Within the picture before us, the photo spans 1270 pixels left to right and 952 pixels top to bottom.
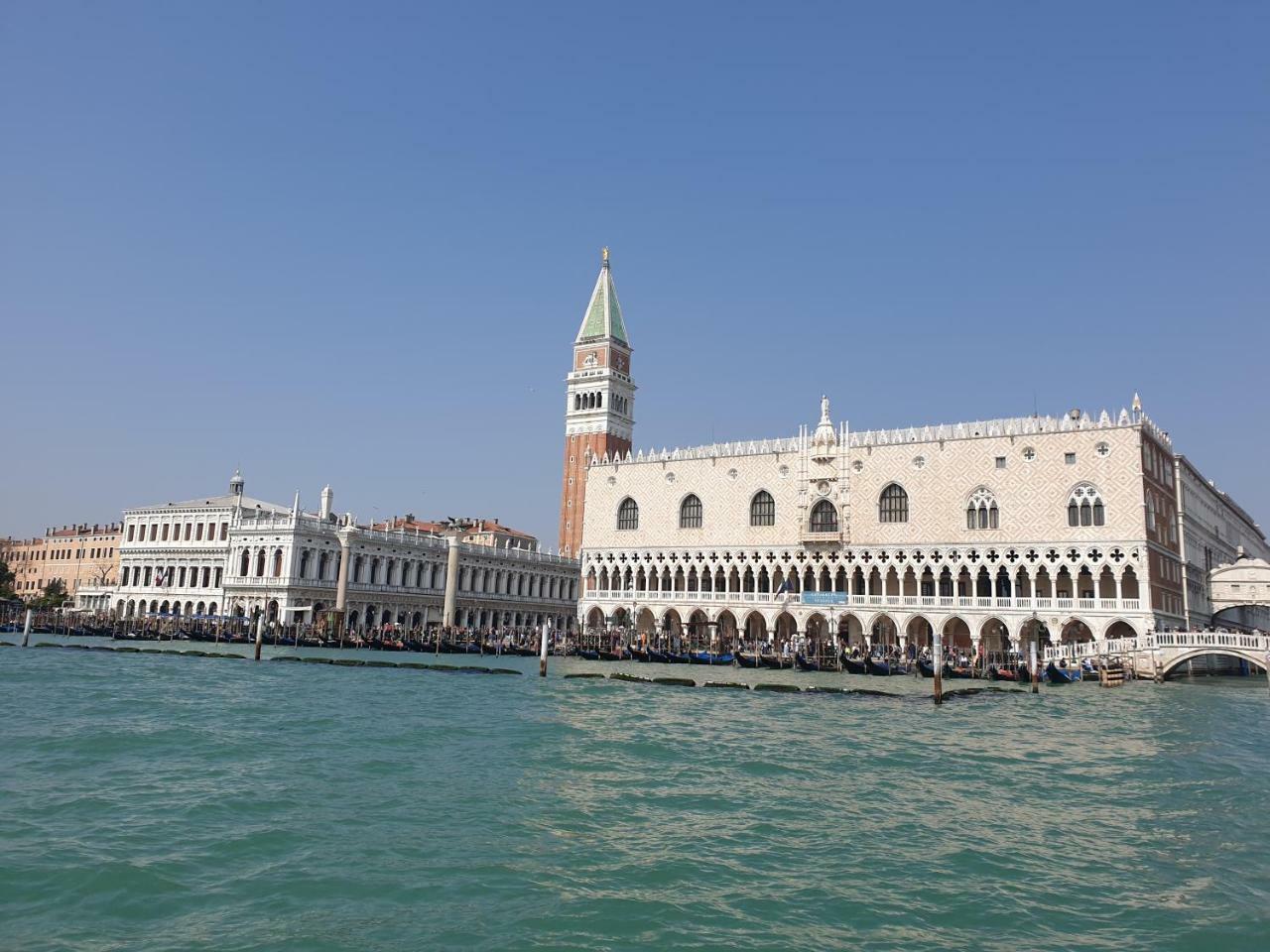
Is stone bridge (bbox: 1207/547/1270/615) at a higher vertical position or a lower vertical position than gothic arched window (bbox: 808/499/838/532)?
lower

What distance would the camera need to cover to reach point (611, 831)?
1011 centimetres

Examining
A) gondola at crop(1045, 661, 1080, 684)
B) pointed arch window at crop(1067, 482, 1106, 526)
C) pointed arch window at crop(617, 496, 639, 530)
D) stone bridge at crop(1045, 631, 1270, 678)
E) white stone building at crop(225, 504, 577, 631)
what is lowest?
gondola at crop(1045, 661, 1080, 684)

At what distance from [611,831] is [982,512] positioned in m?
33.1

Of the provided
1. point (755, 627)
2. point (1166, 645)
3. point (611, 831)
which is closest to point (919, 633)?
point (755, 627)

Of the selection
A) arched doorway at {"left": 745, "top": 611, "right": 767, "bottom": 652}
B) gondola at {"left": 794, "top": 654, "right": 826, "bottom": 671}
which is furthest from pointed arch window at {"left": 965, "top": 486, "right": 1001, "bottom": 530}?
arched doorway at {"left": 745, "top": 611, "right": 767, "bottom": 652}

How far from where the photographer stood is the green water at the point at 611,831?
7414 millimetres

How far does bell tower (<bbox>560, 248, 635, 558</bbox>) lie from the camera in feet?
208

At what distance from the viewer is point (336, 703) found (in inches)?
819

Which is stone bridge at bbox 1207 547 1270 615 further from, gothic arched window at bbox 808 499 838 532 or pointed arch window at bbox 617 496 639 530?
pointed arch window at bbox 617 496 639 530

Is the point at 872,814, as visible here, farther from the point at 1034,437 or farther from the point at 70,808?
the point at 1034,437

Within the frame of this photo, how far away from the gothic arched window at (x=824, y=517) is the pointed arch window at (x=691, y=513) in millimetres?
6058

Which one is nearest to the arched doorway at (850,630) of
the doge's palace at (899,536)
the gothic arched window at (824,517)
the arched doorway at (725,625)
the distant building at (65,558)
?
the doge's palace at (899,536)

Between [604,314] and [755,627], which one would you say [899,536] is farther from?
[604,314]

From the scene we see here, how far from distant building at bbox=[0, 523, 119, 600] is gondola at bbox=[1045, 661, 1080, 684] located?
58031 mm
